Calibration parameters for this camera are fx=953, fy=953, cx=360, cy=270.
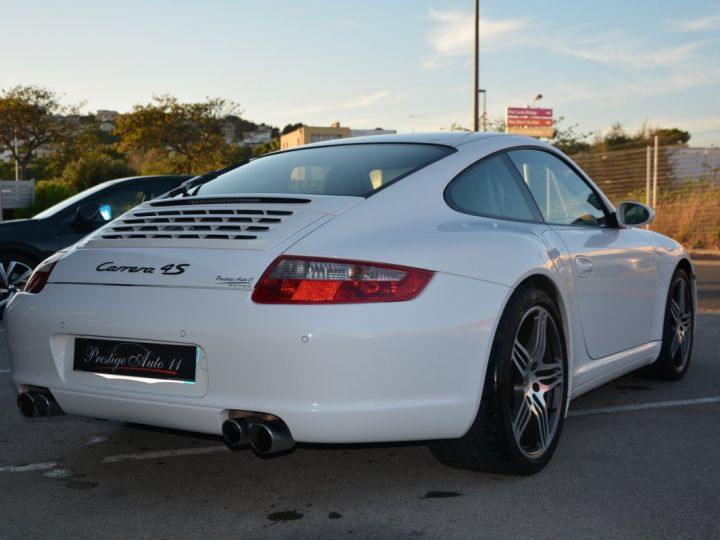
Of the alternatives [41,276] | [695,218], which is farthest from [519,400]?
[695,218]

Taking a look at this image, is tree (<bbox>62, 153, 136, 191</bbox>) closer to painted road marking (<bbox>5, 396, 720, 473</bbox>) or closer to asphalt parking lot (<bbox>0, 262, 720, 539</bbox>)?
painted road marking (<bbox>5, 396, 720, 473</bbox>)

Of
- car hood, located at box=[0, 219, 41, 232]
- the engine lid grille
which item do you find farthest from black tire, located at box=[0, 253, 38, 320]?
the engine lid grille

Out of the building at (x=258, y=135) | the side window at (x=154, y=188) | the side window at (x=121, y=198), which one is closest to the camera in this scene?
the side window at (x=121, y=198)

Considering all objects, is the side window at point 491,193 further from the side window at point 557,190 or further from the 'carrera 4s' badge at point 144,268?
the 'carrera 4s' badge at point 144,268

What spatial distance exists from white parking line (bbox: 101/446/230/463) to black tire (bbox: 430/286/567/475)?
116 centimetres

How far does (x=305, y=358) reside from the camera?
323 cm

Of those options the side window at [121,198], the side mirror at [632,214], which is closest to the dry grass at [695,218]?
the side window at [121,198]

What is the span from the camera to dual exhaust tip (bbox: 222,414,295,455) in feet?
10.8

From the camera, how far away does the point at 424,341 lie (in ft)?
11.0

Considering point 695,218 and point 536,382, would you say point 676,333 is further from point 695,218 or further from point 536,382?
point 695,218

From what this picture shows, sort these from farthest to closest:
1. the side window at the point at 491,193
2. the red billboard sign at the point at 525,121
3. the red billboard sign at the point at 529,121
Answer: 1. the red billboard sign at the point at 525,121
2. the red billboard sign at the point at 529,121
3. the side window at the point at 491,193

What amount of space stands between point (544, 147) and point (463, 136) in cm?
65

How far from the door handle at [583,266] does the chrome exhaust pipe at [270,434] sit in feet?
5.82

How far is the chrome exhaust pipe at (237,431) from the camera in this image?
10.9 feet
